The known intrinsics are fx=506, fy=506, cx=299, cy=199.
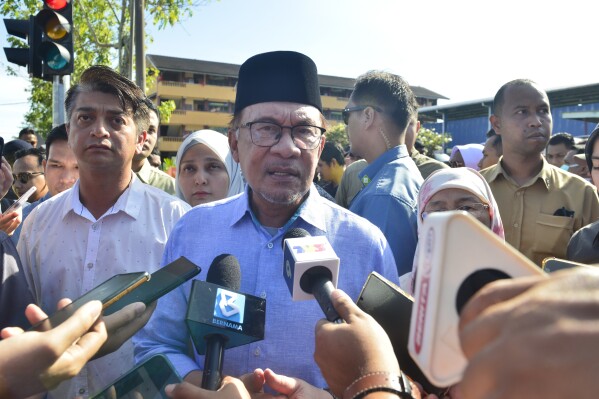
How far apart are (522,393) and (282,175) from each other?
5.78 ft

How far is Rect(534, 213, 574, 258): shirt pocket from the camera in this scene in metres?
3.56

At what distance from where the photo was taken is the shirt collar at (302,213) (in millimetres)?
2207

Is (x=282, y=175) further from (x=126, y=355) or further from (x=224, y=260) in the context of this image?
(x=126, y=355)

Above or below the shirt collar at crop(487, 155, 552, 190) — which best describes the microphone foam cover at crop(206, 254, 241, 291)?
below

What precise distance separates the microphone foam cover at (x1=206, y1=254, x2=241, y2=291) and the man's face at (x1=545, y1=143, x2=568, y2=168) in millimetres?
7837

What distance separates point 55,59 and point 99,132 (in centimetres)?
406

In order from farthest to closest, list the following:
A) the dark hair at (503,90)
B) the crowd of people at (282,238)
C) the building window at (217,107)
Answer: the building window at (217,107) < the dark hair at (503,90) < the crowd of people at (282,238)

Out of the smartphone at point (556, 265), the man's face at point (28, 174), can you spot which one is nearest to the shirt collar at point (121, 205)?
the smartphone at point (556, 265)

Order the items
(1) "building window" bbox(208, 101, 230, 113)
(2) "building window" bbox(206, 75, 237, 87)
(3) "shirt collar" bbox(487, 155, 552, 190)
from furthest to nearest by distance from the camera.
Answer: (2) "building window" bbox(206, 75, 237, 87) < (1) "building window" bbox(208, 101, 230, 113) < (3) "shirt collar" bbox(487, 155, 552, 190)

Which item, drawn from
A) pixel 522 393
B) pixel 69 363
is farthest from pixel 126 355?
pixel 522 393

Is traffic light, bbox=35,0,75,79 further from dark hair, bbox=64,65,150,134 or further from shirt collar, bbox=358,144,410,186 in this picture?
shirt collar, bbox=358,144,410,186

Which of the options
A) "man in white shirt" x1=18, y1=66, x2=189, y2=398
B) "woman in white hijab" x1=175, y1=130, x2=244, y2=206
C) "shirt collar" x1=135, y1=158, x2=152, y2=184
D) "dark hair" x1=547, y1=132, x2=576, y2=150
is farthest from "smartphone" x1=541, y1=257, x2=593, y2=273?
"dark hair" x1=547, y1=132, x2=576, y2=150

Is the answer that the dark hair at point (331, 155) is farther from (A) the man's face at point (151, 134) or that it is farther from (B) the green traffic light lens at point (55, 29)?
(B) the green traffic light lens at point (55, 29)

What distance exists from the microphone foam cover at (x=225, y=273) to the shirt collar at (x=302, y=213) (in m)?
0.49
